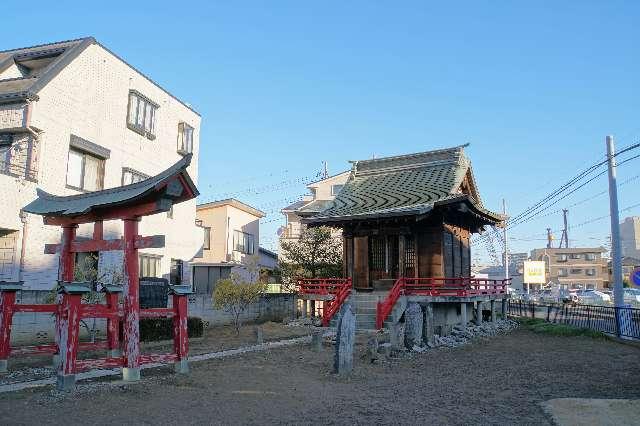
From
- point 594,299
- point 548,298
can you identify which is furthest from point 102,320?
point 594,299

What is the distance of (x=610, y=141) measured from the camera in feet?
75.9

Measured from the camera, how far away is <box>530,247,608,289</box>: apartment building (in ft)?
315

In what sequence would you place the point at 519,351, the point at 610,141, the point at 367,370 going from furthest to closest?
the point at 610,141, the point at 519,351, the point at 367,370

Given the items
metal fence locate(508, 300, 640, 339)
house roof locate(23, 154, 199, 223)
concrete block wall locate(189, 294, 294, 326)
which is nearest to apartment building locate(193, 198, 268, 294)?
concrete block wall locate(189, 294, 294, 326)

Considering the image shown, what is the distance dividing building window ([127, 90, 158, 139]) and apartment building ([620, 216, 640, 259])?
416 feet

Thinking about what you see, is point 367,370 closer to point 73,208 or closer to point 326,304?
point 73,208

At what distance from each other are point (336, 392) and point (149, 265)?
16706 mm

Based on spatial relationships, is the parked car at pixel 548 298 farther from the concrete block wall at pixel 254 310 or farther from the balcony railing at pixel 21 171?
the balcony railing at pixel 21 171

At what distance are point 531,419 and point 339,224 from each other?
60.1ft

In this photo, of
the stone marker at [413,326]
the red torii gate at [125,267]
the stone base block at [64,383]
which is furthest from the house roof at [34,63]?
the stone marker at [413,326]

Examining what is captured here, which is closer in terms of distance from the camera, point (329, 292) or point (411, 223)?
point (329, 292)

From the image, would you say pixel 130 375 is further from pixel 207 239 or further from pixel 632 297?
pixel 632 297

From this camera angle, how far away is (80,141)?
20906 millimetres

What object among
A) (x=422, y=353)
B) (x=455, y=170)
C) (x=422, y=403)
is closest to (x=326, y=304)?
(x=422, y=353)
